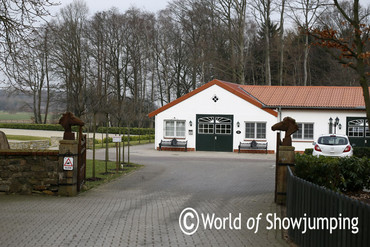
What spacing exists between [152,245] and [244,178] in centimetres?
1045

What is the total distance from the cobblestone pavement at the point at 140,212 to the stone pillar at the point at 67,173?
0.40m

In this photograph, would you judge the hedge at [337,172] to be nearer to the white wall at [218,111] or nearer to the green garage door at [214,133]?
the white wall at [218,111]

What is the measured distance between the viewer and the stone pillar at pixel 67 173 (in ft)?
40.8

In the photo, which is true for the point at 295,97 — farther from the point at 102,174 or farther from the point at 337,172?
the point at 337,172

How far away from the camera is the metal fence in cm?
498

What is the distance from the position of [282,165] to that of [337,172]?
1550 millimetres

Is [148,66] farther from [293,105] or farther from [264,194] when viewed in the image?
[264,194]

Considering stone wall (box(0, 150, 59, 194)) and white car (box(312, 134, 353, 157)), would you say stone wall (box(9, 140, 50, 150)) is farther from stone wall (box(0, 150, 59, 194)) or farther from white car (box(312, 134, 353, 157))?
white car (box(312, 134, 353, 157))

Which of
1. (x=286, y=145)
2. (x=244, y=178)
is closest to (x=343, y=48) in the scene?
(x=286, y=145)

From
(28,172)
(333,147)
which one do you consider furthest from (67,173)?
(333,147)

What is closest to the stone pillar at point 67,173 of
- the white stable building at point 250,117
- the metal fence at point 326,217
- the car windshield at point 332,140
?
the metal fence at point 326,217

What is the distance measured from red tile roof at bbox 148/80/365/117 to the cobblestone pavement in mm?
15081

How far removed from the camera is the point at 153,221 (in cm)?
920

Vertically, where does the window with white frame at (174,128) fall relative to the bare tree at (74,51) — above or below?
below
